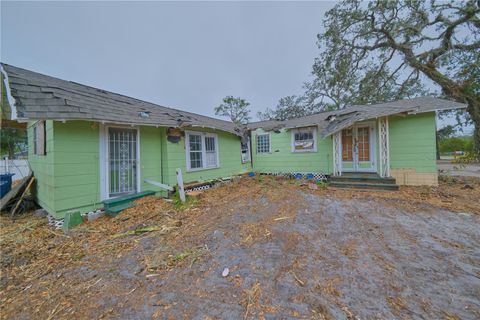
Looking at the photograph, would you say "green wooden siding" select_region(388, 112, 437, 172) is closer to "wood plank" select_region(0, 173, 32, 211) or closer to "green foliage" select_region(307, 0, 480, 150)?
"green foliage" select_region(307, 0, 480, 150)

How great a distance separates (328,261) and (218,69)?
71.0ft

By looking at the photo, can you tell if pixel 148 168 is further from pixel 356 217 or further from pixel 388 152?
pixel 388 152

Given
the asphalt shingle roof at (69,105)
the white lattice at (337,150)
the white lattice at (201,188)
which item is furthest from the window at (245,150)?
the white lattice at (337,150)

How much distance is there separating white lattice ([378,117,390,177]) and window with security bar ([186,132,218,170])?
705 cm

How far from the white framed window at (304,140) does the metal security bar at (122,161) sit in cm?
769

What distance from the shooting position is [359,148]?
8406 millimetres

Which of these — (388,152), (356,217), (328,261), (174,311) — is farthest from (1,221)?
(388,152)

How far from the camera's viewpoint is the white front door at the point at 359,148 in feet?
26.7

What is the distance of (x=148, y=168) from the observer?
6.11 meters

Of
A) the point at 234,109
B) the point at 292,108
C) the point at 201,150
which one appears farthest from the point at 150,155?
the point at 234,109

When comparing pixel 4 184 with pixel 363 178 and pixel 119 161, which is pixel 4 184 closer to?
pixel 119 161

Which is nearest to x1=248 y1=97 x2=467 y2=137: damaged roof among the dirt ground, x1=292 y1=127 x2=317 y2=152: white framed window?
x1=292 y1=127 x2=317 y2=152: white framed window

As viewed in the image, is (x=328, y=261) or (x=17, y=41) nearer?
(x=328, y=261)

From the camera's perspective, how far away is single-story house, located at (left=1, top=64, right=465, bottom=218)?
4309 millimetres
